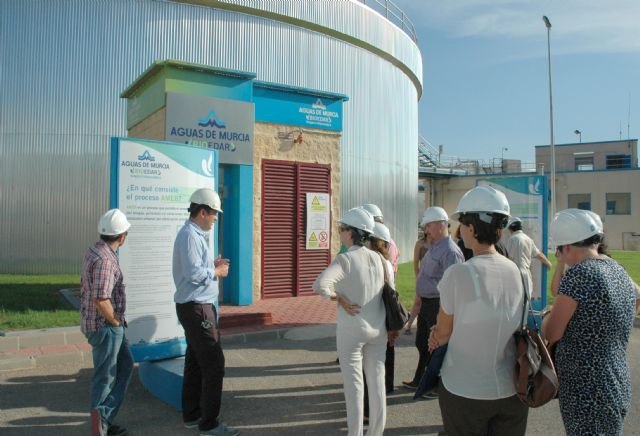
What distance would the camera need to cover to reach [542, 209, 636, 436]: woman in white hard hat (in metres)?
2.66

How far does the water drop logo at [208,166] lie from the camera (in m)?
6.13

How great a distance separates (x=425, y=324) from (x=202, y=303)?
2563 mm

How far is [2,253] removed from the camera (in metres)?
15.1

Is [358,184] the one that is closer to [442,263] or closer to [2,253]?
[2,253]

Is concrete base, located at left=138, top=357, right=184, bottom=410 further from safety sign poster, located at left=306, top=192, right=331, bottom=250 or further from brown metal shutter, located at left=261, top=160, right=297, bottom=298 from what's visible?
safety sign poster, located at left=306, top=192, right=331, bottom=250

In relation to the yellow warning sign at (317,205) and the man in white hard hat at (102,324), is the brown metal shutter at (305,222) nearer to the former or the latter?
the yellow warning sign at (317,205)

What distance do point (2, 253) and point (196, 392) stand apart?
511 inches

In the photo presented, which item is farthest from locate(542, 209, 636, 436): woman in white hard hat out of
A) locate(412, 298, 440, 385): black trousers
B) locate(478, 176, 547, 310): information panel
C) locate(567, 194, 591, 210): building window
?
locate(567, 194, 591, 210): building window

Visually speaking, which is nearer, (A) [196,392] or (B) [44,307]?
(A) [196,392]

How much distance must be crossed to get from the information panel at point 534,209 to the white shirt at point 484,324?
7170mm

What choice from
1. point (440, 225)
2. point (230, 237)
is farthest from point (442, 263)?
point (230, 237)

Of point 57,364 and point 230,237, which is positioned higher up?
point 230,237

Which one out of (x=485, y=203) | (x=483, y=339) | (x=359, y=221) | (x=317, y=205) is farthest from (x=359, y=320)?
(x=317, y=205)

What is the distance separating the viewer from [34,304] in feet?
32.2
